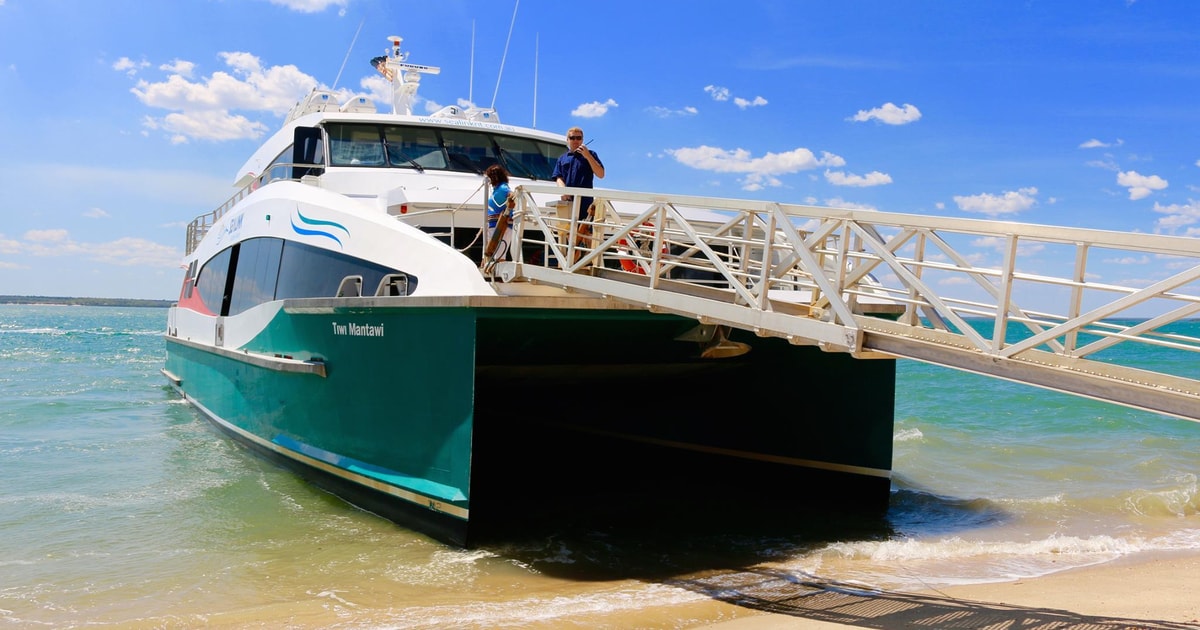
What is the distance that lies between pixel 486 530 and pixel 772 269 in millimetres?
3643

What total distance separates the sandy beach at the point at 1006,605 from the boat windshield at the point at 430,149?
6.09 meters

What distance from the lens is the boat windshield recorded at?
9992 millimetres

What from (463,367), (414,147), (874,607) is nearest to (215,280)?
(414,147)

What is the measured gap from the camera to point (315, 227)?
8172 millimetres

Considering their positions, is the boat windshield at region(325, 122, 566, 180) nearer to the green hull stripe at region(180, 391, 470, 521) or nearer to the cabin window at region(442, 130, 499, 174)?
the cabin window at region(442, 130, 499, 174)

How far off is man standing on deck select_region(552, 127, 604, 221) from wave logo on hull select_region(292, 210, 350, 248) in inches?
76.3

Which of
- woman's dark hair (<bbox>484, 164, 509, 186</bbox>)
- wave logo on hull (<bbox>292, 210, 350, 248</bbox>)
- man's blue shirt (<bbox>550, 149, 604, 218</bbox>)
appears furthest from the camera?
wave logo on hull (<bbox>292, 210, 350, 248</bbox>)

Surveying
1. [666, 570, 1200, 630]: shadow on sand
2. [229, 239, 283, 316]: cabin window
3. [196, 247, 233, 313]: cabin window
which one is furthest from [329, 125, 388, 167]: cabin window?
[666, 570, 1200, 630]: shadow on sand

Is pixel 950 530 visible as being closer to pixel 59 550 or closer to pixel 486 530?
pixel 486 530

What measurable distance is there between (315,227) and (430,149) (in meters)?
2.49

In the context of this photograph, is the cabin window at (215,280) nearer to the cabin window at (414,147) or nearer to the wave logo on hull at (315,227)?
the cabin window at (414,147)

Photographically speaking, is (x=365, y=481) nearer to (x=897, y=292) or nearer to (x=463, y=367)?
(x=463, y=367)

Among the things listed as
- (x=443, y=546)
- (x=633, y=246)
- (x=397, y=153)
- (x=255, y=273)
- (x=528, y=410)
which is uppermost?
(x=397, y=153)

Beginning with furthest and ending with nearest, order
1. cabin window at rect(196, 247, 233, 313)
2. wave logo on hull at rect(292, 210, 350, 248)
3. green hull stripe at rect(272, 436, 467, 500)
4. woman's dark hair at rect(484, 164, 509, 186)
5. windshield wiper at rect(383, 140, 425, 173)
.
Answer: cabin window at rect(196, 247, 233, 313) < windshield wiper at rect(383, 140, 425, 173) < wave logo on hull at rect(292, 210, 350, 248) < woman's dark hair at rect(484, 164, 509, 186) < green hull stripe at rect(272, 436, 467, 500)
